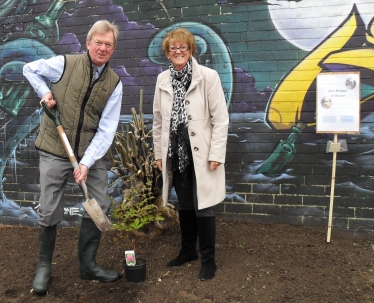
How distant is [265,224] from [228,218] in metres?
0.43

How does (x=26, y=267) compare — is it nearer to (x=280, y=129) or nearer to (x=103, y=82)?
(x=103, y=82)

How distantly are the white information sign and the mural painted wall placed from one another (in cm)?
35

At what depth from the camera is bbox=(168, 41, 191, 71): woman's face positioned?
10.4 ft

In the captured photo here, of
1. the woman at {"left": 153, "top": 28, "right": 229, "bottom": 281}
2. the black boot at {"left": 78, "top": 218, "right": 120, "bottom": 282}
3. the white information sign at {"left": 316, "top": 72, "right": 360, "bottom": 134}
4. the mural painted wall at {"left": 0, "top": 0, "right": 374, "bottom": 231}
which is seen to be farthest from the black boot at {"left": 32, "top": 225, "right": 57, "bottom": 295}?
the white information sign at {"left": 316, "top": 72, "right": 360, "bottom": 134}

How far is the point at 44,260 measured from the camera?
11.1 ft

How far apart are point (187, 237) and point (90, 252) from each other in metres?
0.86

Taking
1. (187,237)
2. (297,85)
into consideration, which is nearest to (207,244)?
(187,237)

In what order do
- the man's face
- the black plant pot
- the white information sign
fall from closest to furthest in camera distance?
the man's face
the black plant pot
the white information sign

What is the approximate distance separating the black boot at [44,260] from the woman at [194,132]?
1.04 m

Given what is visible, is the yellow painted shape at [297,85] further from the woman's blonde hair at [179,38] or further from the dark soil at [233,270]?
the woman's blonde hair at [179,38]

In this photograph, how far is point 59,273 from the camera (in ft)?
12.0

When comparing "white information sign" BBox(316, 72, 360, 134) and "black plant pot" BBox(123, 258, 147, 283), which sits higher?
"white information sign" BBox(316, 72, 360, 134)

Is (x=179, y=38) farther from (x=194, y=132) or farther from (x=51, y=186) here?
(x=51, y=186)

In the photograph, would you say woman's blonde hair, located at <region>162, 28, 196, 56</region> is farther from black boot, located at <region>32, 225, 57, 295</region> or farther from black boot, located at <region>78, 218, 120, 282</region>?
black boot, located at <region>32, 225, 57, 295</region>
